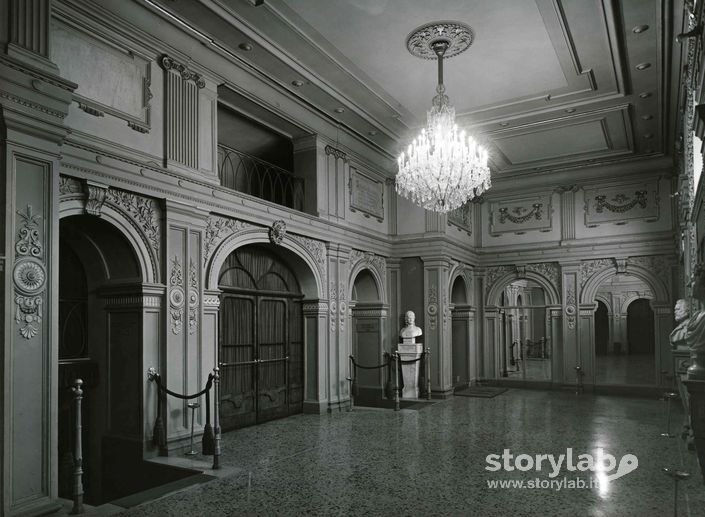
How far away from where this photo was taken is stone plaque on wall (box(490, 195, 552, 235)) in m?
12.6

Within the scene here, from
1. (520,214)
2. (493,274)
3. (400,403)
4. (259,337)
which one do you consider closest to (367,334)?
(400,403)

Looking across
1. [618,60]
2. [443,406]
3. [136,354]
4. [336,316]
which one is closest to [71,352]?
[136,354]

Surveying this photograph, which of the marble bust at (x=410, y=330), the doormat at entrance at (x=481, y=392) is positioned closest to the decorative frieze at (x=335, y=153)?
the marble bust at (x=410, y=330)

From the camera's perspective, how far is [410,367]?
1091 cm

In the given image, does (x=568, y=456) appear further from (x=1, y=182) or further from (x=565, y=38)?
(x=1, y=182)

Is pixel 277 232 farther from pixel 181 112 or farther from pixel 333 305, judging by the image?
pixel 181 112

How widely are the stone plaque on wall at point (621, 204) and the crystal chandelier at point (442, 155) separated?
6.20 m

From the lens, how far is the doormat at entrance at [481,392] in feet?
36.1

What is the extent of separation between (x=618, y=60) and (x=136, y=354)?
712cm

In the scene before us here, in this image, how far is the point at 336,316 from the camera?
9.44 m

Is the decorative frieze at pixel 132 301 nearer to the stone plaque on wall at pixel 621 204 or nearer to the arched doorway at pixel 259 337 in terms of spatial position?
the arched doorway at pixel 259 337

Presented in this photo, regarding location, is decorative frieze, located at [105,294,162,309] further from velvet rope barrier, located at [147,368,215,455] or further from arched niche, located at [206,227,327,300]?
arched niche, located at [206,227,327,300]

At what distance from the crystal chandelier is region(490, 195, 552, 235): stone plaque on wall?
6.16m

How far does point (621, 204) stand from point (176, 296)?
9.76m
